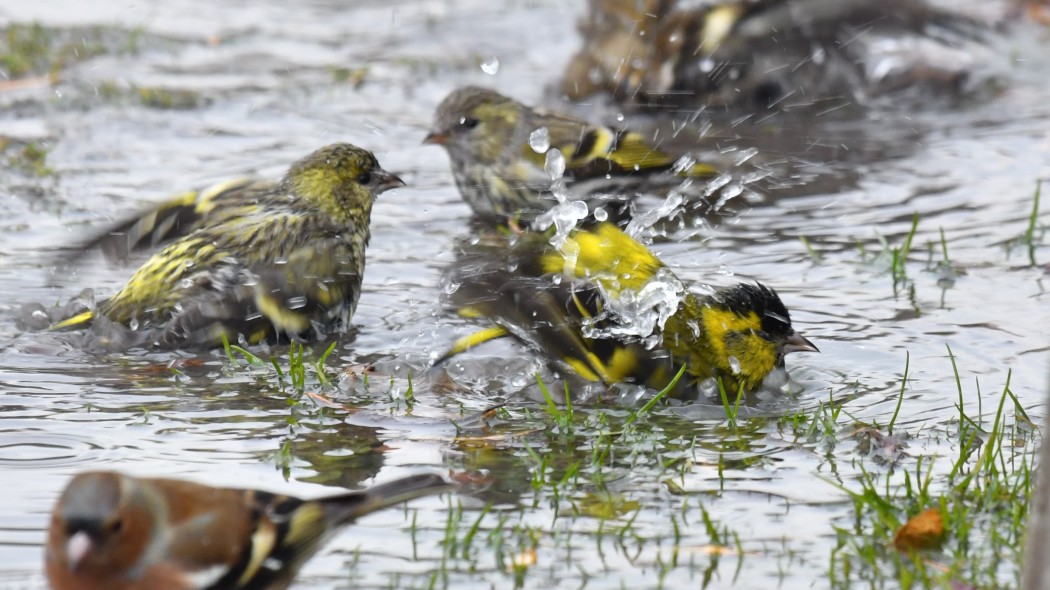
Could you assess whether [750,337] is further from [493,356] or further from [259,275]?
[259,275]

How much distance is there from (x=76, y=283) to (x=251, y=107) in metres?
3.72

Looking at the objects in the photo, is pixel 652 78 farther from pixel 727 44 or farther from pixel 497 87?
pixel 497 87

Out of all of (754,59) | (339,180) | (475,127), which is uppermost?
(754,59)

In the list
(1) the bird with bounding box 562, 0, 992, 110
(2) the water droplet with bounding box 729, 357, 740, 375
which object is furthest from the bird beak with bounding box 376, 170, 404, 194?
(1) the bird with bounding box 562, 0, 992, 110

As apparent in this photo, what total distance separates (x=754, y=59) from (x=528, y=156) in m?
2.98

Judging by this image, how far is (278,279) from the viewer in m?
5.86

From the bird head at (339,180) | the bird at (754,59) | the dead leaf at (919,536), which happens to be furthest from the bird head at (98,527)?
the bird at (754,59)

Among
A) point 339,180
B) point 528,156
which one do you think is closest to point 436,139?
point 528,156

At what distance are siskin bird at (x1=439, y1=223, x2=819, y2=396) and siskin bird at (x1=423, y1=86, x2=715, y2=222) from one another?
2.33 m

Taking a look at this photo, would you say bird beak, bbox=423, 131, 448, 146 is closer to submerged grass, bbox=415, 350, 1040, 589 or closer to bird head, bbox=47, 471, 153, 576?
submerged grass, bbox=415, 350, 1040, 589

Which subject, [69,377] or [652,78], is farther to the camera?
[652,78]

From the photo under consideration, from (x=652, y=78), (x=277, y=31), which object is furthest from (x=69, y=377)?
(x=277, y=31)

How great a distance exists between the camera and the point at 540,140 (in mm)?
7922

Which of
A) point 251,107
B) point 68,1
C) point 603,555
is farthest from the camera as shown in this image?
point 68,1
